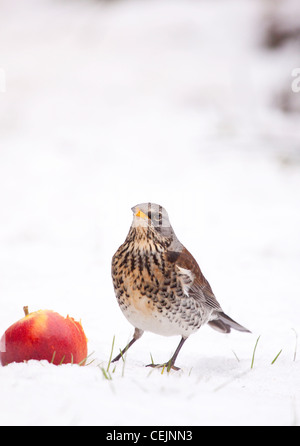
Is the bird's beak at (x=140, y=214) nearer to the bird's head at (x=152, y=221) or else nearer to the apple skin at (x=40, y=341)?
the bird's head at (x=152, y=221)

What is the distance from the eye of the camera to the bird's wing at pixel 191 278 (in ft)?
9.79

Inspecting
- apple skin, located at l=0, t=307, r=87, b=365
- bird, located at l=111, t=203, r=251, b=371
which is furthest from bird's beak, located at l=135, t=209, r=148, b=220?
apple skin, located at l=0, t=307, r=87, b=365

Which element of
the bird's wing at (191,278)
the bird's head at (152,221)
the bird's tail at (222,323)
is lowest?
the bird's tail at (222,323)

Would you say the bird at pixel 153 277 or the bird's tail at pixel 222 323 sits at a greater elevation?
the bird at pixel 153 277

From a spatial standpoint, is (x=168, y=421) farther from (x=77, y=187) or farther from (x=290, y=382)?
(x=77, y=187)

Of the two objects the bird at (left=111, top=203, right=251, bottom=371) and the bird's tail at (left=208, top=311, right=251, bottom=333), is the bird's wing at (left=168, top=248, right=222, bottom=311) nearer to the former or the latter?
the bird at (left=111, top=203, right=251, bottom=371)

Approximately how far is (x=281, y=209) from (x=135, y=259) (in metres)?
4.39

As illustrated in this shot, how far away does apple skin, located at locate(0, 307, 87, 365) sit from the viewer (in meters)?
2.75

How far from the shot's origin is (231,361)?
325 centimetres

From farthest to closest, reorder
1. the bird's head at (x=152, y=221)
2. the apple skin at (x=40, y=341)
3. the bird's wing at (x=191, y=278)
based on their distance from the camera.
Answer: the bird's wing at (x=191, y=278), the bird's head at (x=152, y=221), the apple skin at (x=40, y=341)

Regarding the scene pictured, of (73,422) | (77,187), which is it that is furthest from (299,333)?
(77,187)

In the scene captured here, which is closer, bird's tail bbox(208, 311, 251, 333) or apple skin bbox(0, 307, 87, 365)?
apple skin bbox(0, 307, 87, 365)

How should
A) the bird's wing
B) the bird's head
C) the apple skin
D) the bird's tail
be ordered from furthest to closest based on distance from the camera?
the bird's tail < the bird's wing < the bird's head < the apple skin

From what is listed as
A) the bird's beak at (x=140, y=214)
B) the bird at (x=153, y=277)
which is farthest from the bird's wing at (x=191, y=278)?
the bird's beak at (x=140, y=214)
